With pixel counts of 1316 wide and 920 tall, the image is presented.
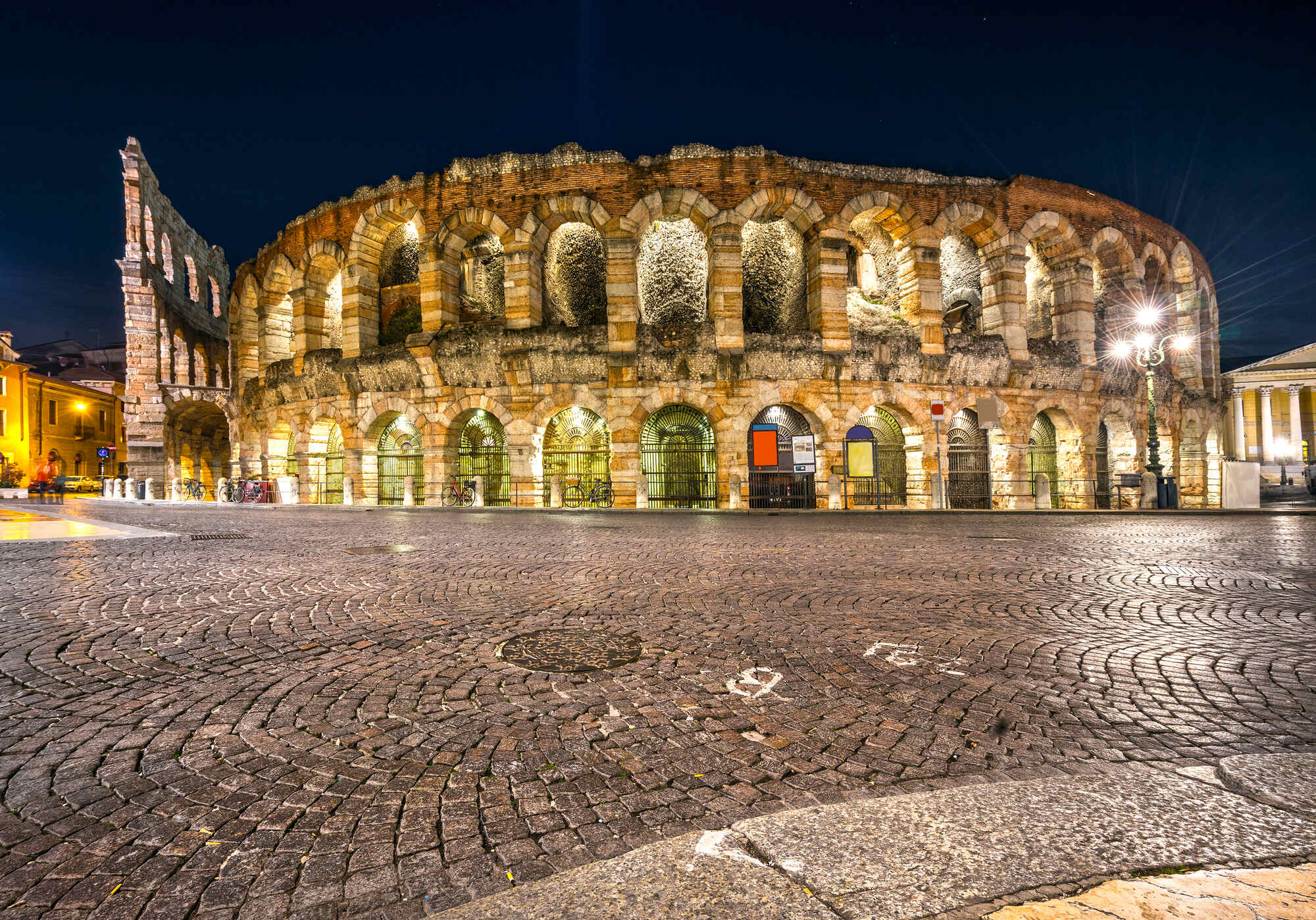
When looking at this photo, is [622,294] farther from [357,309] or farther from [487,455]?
[357,309]

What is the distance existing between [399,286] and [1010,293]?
21.1 m

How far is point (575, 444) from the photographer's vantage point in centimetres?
2184

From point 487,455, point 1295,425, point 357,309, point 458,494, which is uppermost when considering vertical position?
point 357,309

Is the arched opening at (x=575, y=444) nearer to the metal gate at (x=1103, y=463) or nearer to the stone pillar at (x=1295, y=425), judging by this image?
the metal gate at (x=1103, y=463)

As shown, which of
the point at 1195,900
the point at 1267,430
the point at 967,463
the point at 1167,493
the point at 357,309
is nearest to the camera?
the point at 1195,900

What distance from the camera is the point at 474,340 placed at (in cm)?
1862

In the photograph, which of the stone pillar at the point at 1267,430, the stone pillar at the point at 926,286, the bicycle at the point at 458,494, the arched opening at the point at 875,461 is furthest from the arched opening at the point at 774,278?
the stone pillar at the point at 1267,430

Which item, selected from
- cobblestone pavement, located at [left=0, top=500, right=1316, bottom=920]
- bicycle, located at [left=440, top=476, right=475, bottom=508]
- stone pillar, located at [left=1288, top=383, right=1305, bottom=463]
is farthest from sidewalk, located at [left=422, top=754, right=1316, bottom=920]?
stone pillar, located at [left=1288, top=383, right=1305, bottom=463]

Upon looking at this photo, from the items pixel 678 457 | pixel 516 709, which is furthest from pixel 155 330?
pixel 516 709

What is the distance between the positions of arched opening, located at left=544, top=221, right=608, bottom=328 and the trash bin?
16785 millimetres

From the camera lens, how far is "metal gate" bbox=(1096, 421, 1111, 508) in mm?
21188

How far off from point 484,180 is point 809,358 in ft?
38.3

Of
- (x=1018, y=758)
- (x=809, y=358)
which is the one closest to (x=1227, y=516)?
(x=809, y=358)

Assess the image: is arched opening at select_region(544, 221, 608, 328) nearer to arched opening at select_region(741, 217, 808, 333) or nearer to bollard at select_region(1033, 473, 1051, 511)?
arched opening at select_region(741, 217, 808, 333)
